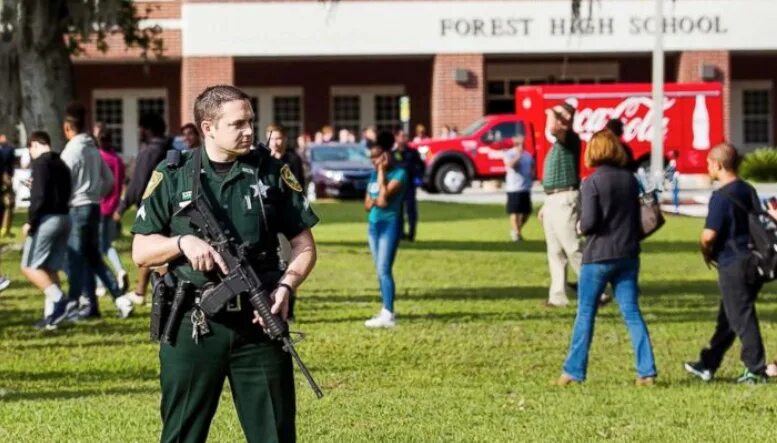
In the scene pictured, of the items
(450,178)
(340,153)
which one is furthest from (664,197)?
(340,153)

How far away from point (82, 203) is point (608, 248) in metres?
5.77

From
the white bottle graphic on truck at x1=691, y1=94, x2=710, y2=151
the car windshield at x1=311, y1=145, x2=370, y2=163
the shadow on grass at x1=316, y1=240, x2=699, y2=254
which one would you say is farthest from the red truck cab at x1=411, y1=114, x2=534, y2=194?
the shadow on grass at x1=316, y1=240, x2=699, y2=254

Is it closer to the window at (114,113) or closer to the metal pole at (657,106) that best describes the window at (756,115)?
the metal pole at (657,106)

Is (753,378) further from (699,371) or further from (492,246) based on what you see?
(492,246)

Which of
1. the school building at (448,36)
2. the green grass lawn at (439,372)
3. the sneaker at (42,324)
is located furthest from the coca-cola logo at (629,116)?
the sneaker at (42,324)

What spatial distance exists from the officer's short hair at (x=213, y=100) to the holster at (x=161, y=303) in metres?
0.56

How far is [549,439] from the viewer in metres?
9.52

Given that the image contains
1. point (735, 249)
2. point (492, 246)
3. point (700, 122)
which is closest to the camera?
point (735, 249)

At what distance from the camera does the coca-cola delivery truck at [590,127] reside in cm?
4334

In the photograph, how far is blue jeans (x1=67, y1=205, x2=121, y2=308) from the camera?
15789mm

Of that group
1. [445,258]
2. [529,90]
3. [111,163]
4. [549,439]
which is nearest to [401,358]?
[549,439]

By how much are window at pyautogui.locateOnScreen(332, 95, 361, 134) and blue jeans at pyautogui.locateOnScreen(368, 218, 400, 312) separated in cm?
3937

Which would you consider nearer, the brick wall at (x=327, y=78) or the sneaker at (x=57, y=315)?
the sneaker at (x=57, y=315)

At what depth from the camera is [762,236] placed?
11.5m
